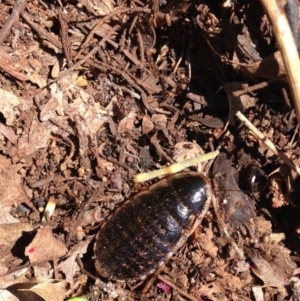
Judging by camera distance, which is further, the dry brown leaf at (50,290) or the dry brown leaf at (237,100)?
the dry brown leaf at (237,100)

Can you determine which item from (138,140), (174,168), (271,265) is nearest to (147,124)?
(138,140)

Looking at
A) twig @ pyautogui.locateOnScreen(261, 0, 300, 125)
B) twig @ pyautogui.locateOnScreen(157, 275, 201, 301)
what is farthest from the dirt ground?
twig @ pyautogui.locateOnScreen(261, 0, 300, 125)

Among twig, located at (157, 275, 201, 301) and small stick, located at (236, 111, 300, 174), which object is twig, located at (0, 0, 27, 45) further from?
twig, located at (157, 275, 201, 301)

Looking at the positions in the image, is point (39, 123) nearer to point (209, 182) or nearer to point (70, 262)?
point (70, 262)

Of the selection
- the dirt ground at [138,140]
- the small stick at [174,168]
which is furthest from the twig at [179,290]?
the small stick at [174,168]

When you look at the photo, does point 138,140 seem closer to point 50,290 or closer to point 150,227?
point 150,227

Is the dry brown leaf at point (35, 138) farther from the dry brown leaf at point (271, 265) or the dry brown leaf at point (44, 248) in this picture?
the dry brown leaf at point (271, 265)
